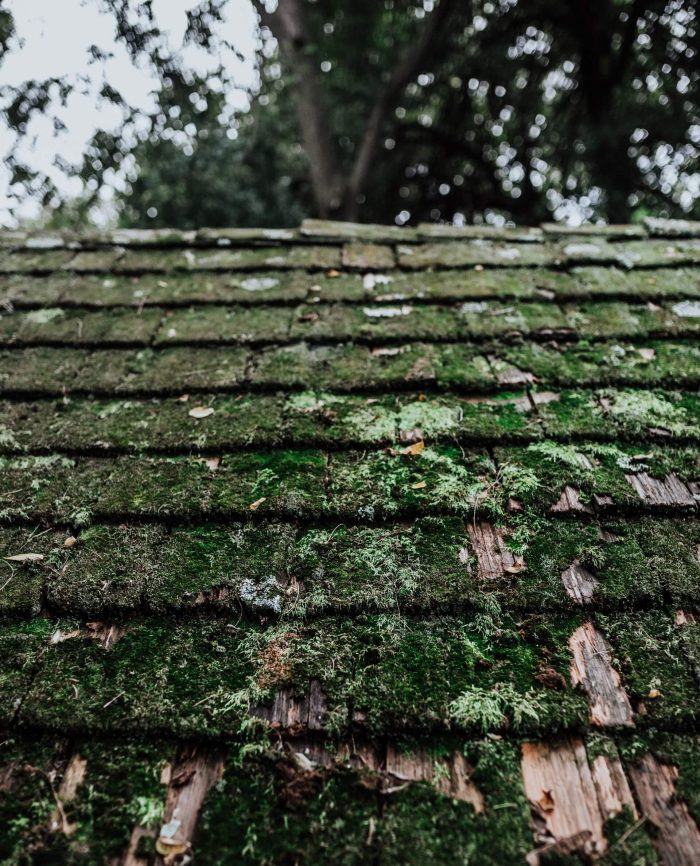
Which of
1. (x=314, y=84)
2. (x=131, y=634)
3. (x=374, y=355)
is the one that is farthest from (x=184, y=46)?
(x=314, y=84)

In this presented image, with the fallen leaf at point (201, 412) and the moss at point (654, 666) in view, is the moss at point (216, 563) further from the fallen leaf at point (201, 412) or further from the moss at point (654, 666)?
the moss at point (654, 666)

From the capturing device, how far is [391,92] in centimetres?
677

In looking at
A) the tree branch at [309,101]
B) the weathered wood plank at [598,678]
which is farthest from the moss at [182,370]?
the tree branch at [309,101]

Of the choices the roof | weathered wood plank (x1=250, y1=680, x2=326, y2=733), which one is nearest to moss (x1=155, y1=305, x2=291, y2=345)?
the roof

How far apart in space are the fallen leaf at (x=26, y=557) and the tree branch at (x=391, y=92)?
21.0 ft

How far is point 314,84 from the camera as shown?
259 inches

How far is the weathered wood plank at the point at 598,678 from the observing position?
975mm

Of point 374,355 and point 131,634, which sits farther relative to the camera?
point 374,355

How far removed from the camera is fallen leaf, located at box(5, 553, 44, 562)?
4.25 feet

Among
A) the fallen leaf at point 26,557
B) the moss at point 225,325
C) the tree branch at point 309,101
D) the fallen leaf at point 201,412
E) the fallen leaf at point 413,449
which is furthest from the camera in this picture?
the tree branch at point 309,101

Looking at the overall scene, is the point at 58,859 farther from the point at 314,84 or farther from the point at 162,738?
the point at 314,84

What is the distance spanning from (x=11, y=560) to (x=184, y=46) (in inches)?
123

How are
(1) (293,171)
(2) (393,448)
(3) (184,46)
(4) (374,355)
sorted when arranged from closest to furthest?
(2) (393,448), (4) (374,355), (3) (184,46), (1) (293,171)

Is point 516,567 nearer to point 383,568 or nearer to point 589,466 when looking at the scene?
point 383,568
